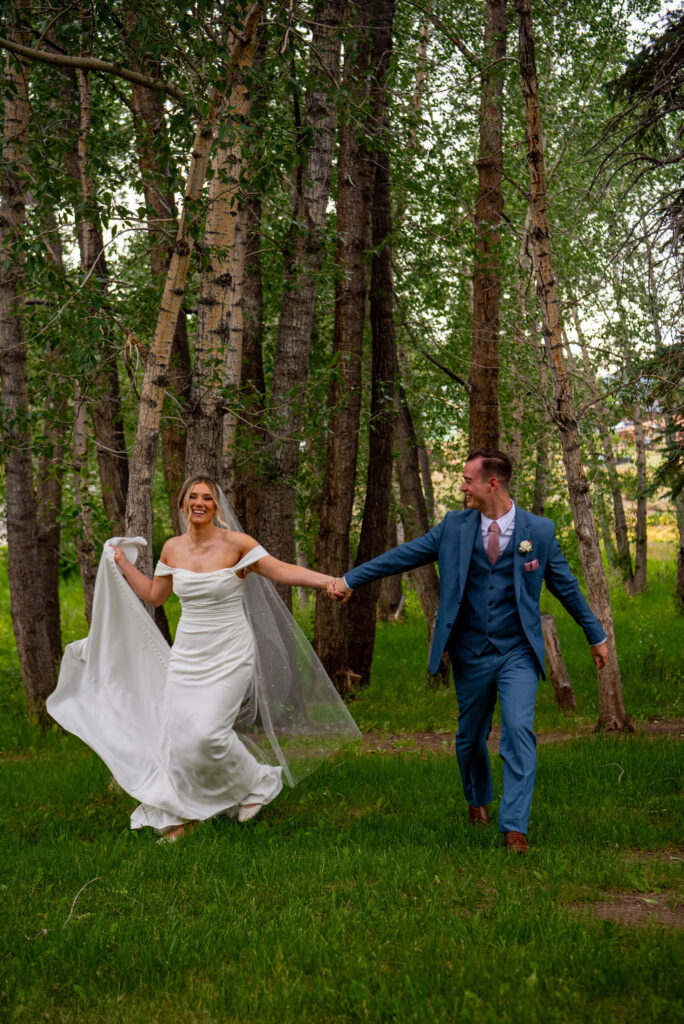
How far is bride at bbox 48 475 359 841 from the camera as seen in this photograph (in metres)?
7.51

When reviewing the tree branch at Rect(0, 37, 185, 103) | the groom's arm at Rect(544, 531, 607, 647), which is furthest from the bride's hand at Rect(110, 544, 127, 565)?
the tree branch at Rect(0, 37, 185, 103)

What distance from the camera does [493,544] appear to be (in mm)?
6801

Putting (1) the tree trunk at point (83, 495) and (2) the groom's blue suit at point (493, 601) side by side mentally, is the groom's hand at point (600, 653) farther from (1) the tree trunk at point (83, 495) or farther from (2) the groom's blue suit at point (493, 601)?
(1) the tree trunk at point (83, 495)

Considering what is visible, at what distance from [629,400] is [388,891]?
703 cm

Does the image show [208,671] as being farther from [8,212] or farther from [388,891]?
[8,212]

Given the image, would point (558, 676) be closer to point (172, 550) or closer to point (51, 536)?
point (51, 536)

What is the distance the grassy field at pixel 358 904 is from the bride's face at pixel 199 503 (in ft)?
7.27

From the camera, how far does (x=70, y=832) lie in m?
7.64

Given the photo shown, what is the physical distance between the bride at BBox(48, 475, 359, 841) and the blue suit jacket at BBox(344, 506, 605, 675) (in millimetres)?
872

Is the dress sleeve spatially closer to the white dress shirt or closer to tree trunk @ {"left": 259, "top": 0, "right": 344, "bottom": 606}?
the white dress shirt

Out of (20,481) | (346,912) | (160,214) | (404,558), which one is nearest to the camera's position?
(346,912)

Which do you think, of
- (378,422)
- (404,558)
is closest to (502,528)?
(404,558)

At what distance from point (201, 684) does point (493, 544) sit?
238 centimetres

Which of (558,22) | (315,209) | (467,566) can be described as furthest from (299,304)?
(558,22)
